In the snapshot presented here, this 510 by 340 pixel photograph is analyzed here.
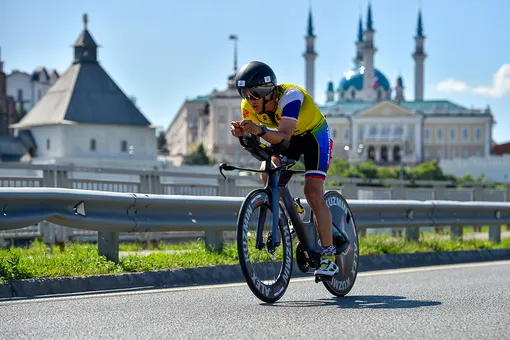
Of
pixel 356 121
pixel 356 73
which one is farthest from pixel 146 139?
pixel 356 73

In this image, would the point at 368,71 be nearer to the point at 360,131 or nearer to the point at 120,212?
the point at 360,131

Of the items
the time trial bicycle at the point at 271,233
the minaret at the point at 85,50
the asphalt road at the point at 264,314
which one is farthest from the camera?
the minaret at the point at 85,50

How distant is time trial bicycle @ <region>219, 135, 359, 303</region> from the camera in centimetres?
689

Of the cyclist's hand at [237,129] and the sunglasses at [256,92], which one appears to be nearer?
the cyclist's hand at [237,129]

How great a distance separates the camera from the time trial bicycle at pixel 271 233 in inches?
271

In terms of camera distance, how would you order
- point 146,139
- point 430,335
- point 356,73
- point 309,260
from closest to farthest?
point 430,335, point 309,260, point 146,139, point 356,73

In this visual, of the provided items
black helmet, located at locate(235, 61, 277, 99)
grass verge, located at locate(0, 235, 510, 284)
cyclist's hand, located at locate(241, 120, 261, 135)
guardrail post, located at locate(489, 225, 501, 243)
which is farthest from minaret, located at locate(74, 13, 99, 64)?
cyclist's hand, located at locate(241, 120, 261, 135)

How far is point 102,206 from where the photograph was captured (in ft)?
28.7

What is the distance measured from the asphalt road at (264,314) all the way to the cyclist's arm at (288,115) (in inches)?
43.7

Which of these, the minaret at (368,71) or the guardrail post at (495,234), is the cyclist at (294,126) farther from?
the minaret at (368,71)

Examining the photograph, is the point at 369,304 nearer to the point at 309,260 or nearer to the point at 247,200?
the point at 309,260

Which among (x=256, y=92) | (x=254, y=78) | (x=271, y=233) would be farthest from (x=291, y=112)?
(x=271, y=233)

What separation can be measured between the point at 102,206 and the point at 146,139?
4287 inches

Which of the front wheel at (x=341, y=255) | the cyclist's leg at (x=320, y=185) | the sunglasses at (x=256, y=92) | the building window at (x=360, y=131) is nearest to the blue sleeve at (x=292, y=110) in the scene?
the sunglasses at (x=256, y=92)
